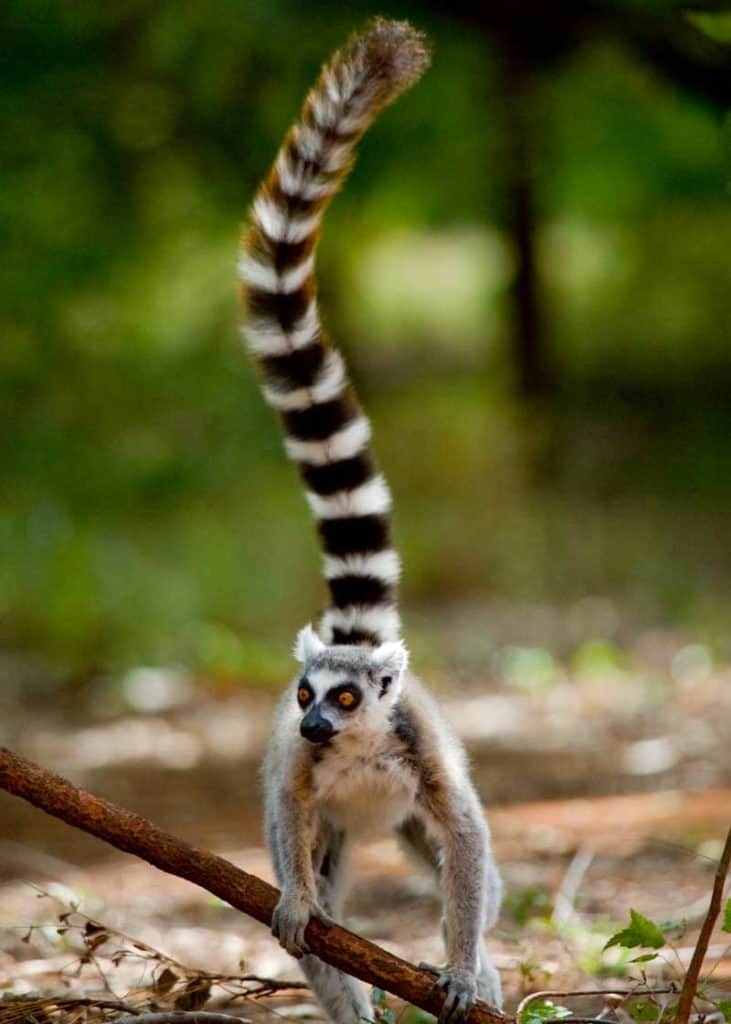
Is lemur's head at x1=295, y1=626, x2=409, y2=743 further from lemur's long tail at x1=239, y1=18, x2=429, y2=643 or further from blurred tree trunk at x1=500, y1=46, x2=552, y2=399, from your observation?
blurred tree trunk at x1=500, y1=46, x2=552, y2=399

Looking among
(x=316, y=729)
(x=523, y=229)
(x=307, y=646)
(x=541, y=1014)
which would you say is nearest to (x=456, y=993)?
(x=541, y=1014)

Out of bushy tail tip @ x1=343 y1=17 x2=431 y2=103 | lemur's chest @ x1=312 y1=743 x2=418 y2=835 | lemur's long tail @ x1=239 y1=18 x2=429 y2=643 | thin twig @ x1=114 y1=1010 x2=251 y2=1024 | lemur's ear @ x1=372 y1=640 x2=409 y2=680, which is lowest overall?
thin twig @ x1=114 y1=1010 x2=251 y2=1024

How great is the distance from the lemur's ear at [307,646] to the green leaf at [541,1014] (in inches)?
46.3

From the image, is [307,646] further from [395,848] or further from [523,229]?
[523,229]

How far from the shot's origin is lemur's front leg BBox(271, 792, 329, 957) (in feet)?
12.2

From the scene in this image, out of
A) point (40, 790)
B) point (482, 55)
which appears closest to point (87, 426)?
point (482, 55)

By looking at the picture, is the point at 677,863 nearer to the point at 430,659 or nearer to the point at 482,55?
the point at 430,659

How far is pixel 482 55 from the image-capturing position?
49.1 ft

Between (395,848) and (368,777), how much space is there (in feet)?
8.60

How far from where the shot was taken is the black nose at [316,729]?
13.0 ft

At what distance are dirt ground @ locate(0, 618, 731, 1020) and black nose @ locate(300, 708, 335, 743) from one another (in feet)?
2.17

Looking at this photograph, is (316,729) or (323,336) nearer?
(316,729)

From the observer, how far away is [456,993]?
3629 mm

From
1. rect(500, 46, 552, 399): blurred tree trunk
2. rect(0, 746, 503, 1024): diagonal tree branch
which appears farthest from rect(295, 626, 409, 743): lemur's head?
rect(500, 46, 552, 399): blurred tree trunk
